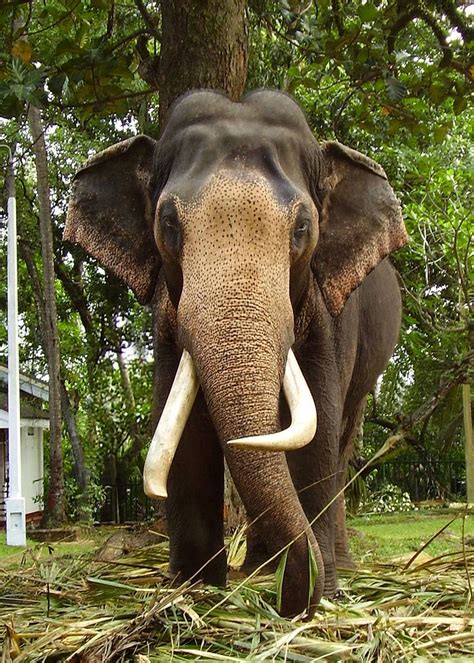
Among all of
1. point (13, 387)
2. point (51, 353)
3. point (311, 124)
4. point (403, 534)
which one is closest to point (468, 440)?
point (403, 534)

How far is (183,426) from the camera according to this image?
3.42 metres

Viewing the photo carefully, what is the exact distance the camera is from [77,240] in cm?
450

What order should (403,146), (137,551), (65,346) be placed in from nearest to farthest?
1. (137,551)
2. (403,146)
3. (65,346)

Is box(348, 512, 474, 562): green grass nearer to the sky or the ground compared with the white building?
nearer to the ground

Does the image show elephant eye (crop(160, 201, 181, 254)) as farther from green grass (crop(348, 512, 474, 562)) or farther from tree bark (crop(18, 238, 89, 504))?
tree bark (crop(18, 238, 89, 504))

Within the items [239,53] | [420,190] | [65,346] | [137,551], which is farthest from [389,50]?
[65,346]

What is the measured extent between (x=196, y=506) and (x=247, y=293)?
45.6 inches

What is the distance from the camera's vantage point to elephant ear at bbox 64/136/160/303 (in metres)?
4.36

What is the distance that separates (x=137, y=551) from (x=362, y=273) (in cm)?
207

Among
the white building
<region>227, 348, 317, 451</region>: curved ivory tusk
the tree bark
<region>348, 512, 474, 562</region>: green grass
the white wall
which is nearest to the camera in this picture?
<region>227, 348, 317, 451</region>: curved ivory tusk

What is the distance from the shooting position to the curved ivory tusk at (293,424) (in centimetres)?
293

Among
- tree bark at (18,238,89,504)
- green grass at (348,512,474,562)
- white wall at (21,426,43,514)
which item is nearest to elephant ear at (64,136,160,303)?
green grass at (348,512,474,562)

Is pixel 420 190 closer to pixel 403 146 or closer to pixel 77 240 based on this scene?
pixel 403 146

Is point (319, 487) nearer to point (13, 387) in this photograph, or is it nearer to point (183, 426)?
point (183, 426)
